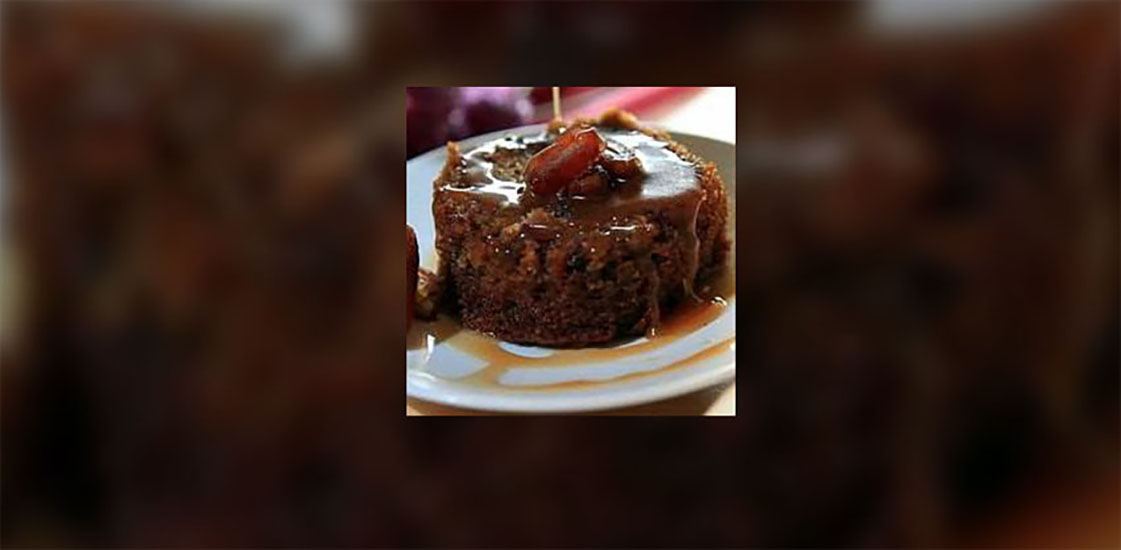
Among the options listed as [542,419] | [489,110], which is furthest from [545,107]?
[542,419]

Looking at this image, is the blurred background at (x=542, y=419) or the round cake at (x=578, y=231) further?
the round cake at (x=578, y=231)

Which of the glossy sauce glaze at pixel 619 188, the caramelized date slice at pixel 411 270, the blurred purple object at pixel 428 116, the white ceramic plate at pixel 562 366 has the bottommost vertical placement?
the white ceramic plate at pixel 562 366

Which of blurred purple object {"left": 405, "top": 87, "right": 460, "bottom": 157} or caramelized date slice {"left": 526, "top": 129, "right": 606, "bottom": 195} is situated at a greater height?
blurred purple object {"left": 405, "top": 87, "right": 460, "bottom": 157}

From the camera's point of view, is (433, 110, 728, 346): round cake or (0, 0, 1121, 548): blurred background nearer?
(0, 0, 1121, 548): blurred background
